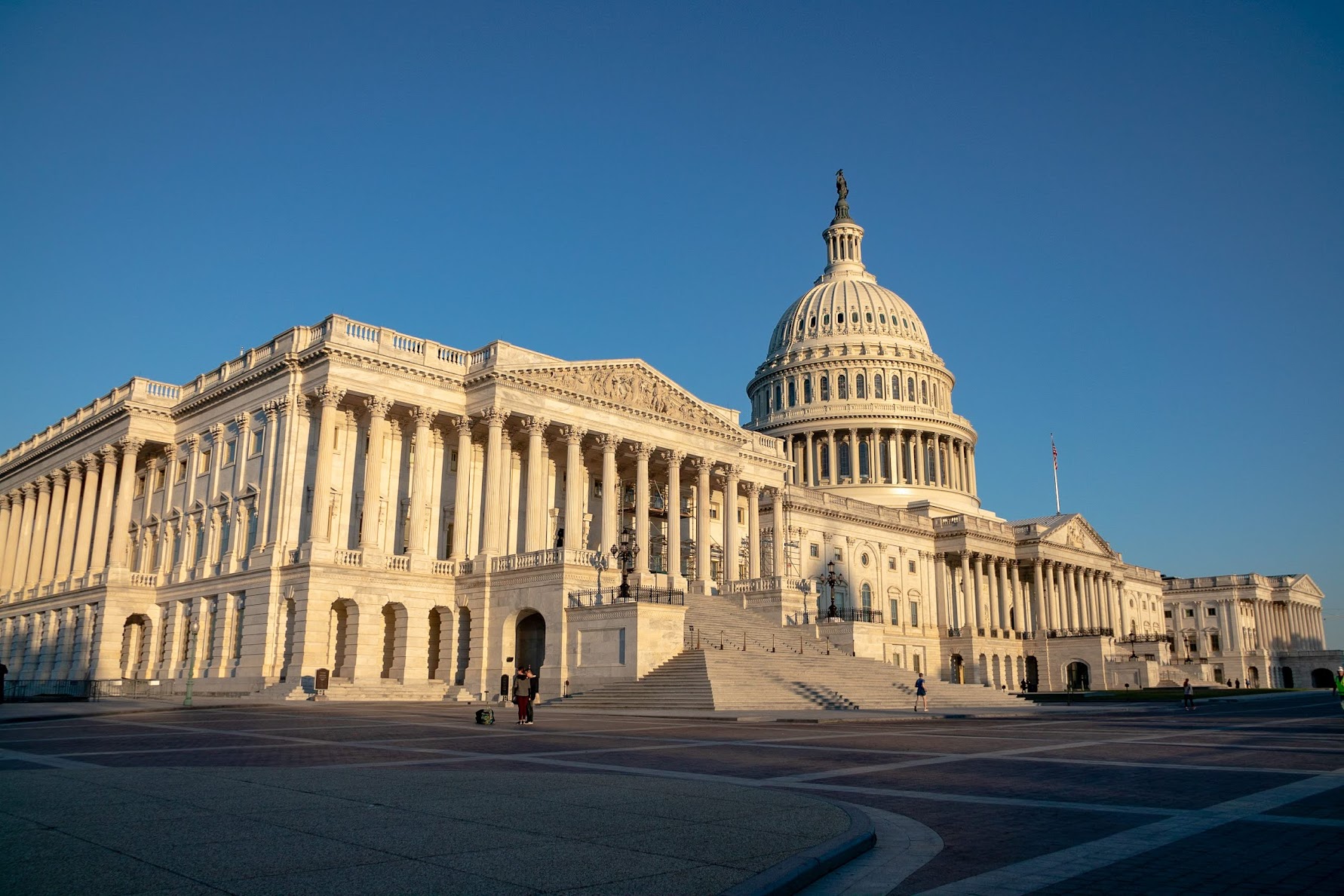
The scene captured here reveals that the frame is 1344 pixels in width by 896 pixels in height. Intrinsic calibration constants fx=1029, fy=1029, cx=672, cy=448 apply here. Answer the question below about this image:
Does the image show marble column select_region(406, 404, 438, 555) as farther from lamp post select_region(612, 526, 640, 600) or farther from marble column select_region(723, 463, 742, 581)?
marble column select_region(723, 463, 742, 581)

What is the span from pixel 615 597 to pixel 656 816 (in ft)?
135

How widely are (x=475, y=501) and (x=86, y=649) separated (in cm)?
2622

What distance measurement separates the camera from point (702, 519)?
67.1 meters

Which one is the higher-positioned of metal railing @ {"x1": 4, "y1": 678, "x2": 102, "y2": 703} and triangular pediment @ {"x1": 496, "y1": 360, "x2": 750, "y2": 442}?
triangular pediment @ {"x1": 496, "y1": 360, "x2": 750, "y2": 442}

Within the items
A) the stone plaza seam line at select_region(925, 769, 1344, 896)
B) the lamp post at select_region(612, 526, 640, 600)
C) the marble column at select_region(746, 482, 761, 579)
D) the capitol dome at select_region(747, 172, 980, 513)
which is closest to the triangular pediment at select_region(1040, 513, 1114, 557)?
the capitol dome at select_region(747, 172, 980, 513)

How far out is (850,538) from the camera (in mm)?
96062

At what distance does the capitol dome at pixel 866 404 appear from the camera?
12388 cm

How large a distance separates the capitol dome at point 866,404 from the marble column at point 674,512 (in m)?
55.7

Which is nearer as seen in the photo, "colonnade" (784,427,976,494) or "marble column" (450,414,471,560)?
"marble column" (450,414,471,560)

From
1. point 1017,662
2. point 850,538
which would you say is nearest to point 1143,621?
point 1017,662

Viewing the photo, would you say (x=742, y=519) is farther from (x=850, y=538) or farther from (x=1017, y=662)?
(x=1017, y=662)

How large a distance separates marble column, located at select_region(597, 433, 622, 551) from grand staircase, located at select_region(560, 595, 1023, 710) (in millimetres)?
6564

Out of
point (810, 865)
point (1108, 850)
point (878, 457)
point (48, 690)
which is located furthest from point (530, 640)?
point (878, 457)

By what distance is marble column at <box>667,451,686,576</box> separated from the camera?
63.4 m
